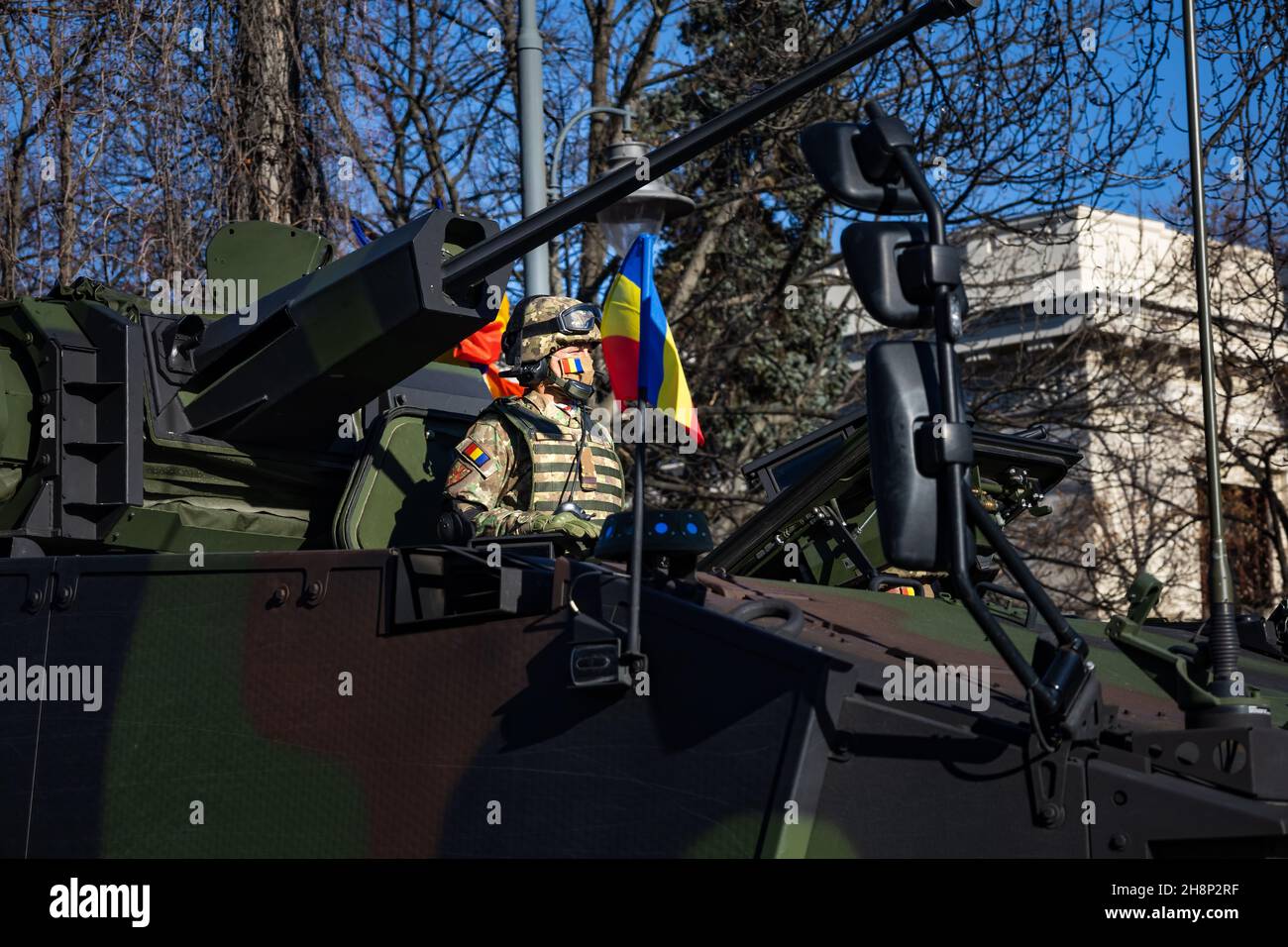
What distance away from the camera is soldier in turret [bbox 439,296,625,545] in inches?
191

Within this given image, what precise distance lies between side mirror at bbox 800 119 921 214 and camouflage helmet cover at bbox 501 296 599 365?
6.93 ft

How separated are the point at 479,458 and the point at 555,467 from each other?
0.27 m

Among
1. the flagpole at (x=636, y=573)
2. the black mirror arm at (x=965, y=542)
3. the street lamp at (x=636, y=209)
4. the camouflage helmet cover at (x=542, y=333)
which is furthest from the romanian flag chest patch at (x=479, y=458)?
the street lamp at (x=636, y=209)

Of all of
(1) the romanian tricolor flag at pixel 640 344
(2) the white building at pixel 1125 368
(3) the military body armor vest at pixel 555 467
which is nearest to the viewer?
(1) the romanian tricolor flag at pixel 640 344

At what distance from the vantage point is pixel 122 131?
10.2 meters

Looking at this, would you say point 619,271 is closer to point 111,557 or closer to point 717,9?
point 111,557

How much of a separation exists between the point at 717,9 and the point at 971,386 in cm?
364

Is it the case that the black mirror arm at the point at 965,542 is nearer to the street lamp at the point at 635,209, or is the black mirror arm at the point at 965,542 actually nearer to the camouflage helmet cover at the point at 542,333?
the camouflage helmet cover at the point at 542,333

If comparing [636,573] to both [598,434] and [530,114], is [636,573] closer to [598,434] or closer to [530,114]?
[598,434]

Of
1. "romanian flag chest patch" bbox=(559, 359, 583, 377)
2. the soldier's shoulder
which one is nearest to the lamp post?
the soldier's shoulder

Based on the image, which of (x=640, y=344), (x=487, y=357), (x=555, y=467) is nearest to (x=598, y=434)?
(x=555, y=467)

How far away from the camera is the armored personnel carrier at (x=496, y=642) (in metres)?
3.16
